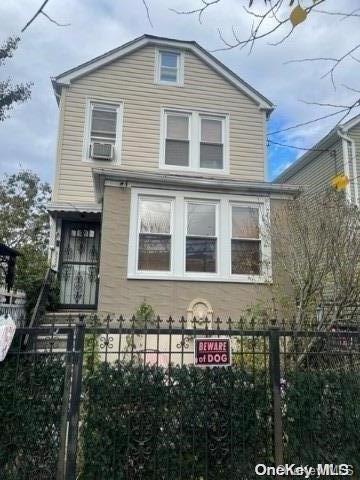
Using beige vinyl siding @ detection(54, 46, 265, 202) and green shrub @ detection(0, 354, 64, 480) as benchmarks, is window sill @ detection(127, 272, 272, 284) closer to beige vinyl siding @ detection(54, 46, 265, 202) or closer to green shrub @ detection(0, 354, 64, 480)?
beige vinyl siding @ detection(54, 46, 265, 202)

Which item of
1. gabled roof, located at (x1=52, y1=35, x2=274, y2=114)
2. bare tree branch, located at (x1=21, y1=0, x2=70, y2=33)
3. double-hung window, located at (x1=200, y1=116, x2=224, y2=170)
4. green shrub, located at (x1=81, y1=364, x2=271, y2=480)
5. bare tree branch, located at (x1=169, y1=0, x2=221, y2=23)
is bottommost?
green shrub, located at (x1=81, y1=364, x2=271, y2=480)

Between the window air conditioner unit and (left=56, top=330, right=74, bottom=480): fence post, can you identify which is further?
the window air conditioner unit

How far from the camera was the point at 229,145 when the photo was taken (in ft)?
41.1

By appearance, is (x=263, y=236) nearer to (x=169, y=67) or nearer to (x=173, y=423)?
(x=173, y=423)

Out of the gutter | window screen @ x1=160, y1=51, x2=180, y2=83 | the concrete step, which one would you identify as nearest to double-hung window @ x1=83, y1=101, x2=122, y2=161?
window screen @ x1=160, y1=51, x2=180, y2=83

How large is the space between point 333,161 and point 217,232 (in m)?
7.48

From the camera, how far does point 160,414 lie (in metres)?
3.69

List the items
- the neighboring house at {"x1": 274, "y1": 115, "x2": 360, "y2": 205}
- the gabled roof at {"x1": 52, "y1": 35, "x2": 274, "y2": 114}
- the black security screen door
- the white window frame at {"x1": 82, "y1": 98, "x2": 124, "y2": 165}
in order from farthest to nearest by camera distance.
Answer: the neighboring house at {"x1": 274, "y1": 115, "x2": 360, "y2": 205} → the gabled roof at {"x1": 52, "y1": 35, "x2": 274, "y2": 114} → the white window frame at {"x1": 82, "y1": 98, "x2": 124, "y2": 165} → the black security screen door

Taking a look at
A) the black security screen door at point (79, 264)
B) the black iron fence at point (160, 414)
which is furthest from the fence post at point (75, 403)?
the black security screen door at point (79, 264)

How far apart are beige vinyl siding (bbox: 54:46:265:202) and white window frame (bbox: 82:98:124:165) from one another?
11cm

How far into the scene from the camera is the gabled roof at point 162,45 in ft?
39.8

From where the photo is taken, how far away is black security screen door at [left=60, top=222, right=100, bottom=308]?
10.2 m

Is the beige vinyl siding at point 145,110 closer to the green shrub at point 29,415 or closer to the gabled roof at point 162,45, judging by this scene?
the gabled roof at point 162,45

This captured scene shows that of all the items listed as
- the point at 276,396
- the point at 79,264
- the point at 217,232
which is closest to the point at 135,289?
the point at 217,232
